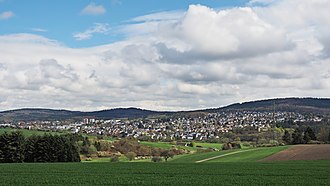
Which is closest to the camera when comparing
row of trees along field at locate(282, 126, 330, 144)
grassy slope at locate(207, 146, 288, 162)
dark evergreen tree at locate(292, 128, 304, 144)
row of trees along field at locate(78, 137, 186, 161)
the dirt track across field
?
the dirt track across field

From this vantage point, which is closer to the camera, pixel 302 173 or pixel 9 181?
pixel 9 181

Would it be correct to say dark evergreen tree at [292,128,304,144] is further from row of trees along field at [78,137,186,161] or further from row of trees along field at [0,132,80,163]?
row of trees along field at [0,132,80,163]

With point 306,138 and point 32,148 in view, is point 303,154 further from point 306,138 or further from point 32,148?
point 306,138

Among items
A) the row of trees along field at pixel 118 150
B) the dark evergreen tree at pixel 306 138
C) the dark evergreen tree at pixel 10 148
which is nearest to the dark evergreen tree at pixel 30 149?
the dark evergreen tree at pixel 10 148

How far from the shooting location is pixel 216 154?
77.5 meters

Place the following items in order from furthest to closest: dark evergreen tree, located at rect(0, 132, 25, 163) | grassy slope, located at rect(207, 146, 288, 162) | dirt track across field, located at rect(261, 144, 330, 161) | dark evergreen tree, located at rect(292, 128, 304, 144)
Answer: dark evergreen tree, located at rect(292, 128, 304, 144), grassy slope, located at rect(207, 146, 288, 162), dark evergreen tree, located at rect(0, 132, 25, 163), dirt track across field, located at rect(261, 144, 330, 161)

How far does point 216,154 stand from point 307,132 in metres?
35.2

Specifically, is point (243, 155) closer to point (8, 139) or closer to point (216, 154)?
point (216, 154)

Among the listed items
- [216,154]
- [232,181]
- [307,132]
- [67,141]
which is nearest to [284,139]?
[307,132]

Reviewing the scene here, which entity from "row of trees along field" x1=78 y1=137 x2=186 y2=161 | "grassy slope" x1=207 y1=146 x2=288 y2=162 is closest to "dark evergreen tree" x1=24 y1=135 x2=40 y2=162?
"row of trees along field" x1=78 y1=137 x2=186 y2=161

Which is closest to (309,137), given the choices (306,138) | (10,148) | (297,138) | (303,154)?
(306,138)

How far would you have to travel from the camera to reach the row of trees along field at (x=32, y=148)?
67.2 m

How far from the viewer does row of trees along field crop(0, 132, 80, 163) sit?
220 feet

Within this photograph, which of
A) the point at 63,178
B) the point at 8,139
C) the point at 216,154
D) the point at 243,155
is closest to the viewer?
the point at 63,178
